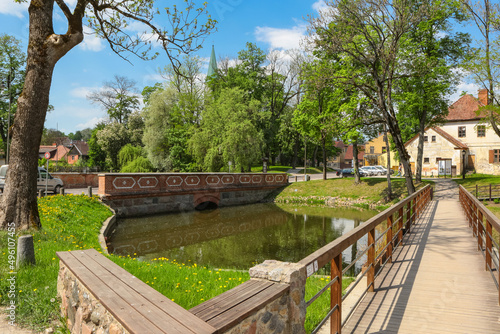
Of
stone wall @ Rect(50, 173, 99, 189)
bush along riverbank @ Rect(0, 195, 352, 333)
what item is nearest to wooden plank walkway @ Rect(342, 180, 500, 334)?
bush along riverbank @ Rect(0, 195, 352, 333)

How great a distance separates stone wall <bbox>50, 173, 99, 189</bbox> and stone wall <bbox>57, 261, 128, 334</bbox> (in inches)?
1001

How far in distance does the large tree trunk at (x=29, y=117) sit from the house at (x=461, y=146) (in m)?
39.8

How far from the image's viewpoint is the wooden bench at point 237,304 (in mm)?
1926

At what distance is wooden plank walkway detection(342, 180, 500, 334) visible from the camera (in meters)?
3.76

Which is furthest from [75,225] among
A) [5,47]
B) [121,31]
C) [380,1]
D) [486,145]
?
[486,145]

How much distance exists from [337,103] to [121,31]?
1930 cm

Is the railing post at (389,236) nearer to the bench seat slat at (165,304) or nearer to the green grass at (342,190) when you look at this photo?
the bench seat slat at (165,304)

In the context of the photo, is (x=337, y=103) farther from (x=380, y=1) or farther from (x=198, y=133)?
(x=198, y=133)

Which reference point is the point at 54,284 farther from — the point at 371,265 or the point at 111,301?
the point at 371,265

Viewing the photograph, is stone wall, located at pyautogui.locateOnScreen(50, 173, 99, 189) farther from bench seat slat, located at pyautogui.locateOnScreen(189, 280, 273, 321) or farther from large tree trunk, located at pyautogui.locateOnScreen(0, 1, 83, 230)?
bench seat slat, located at pyautogui.locateOnScreen(189, 280, 273, 321)

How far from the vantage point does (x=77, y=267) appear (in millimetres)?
3672

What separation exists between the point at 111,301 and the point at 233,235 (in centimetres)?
1406

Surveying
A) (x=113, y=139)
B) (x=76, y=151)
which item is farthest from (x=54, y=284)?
(x=76, y=151)

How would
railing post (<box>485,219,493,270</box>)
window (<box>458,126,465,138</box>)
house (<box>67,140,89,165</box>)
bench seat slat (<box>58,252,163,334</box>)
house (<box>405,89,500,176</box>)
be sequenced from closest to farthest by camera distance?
bench seat slat (<box>58,252,163,334</box>), railing post (<box>485,219,493,270</box>), house (<box>405,89,500,176</box>), window (<box>458,126,465,138</box>), house (<box>67,140,89,165</box>)
